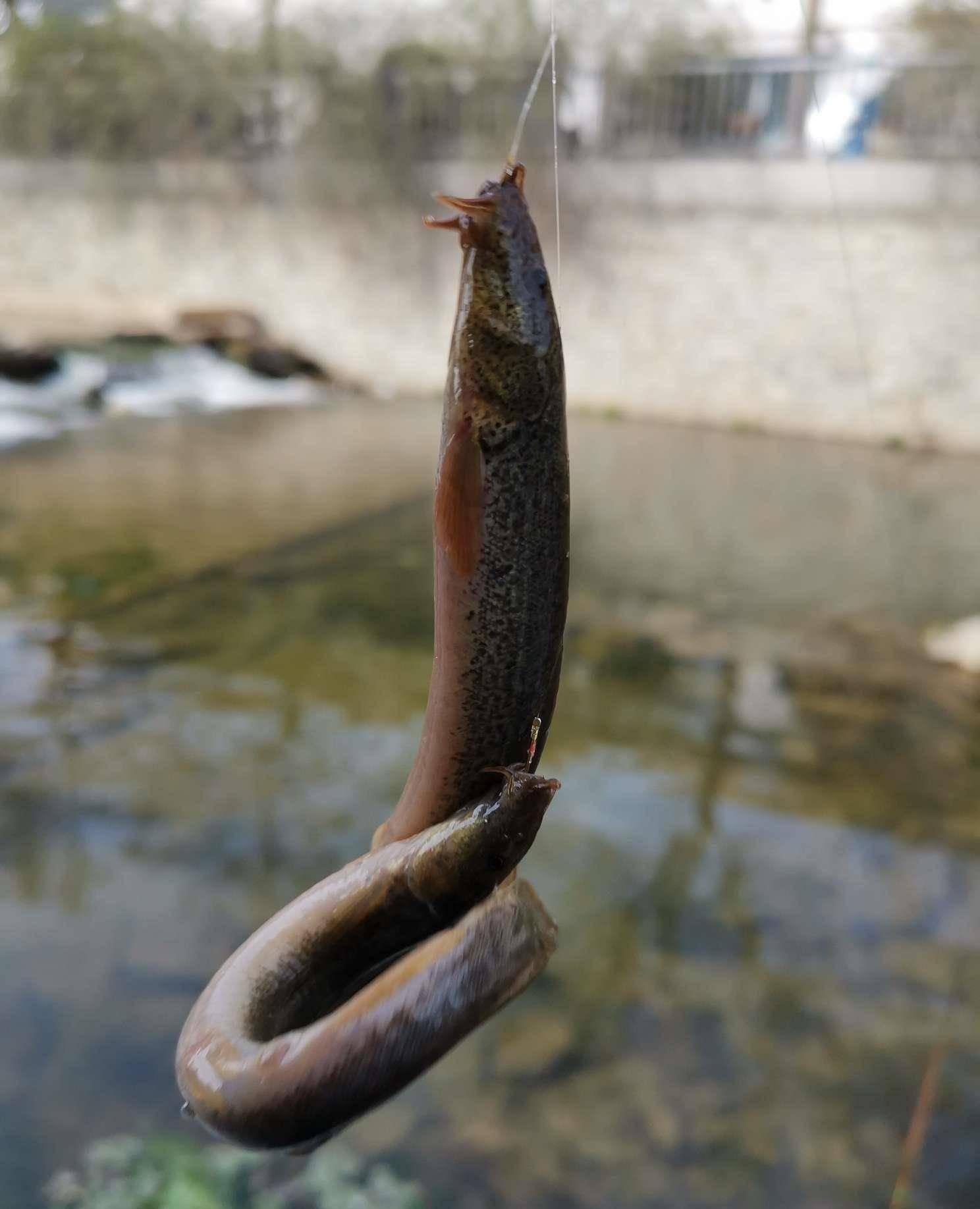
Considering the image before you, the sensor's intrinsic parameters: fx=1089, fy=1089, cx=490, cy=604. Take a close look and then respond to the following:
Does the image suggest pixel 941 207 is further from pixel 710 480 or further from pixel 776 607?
pixel 776 607

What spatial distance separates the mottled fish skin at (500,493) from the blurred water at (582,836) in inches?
101

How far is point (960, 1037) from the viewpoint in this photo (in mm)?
3852

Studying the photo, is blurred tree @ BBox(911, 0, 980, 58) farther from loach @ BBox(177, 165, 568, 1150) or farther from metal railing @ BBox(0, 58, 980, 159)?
loach @ BBox(177, 165, 568, 1150)

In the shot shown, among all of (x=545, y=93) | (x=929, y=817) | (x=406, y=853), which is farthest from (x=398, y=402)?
(x=406, y=853)

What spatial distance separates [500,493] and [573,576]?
749 cm

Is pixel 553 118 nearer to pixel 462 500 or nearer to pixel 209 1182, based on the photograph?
pixel 462 500

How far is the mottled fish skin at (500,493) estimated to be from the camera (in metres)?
1.08

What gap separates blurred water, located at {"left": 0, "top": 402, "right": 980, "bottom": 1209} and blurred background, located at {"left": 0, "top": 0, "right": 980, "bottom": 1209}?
23mm

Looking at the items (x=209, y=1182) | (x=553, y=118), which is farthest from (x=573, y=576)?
(x=553, y=118)

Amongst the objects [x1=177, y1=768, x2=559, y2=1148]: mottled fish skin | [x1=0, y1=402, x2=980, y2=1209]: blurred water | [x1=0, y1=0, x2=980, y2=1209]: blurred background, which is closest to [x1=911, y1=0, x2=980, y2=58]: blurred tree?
[x1=0, y1=0, x2=980, y2=1209]: blurred background

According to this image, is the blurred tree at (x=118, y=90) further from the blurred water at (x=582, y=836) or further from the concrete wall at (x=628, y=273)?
the blurred water at (x=582, y=836)

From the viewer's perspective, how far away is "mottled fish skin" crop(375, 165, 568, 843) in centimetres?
108

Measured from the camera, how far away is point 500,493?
3.54 feet

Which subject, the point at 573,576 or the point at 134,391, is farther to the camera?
the point at 134,391
